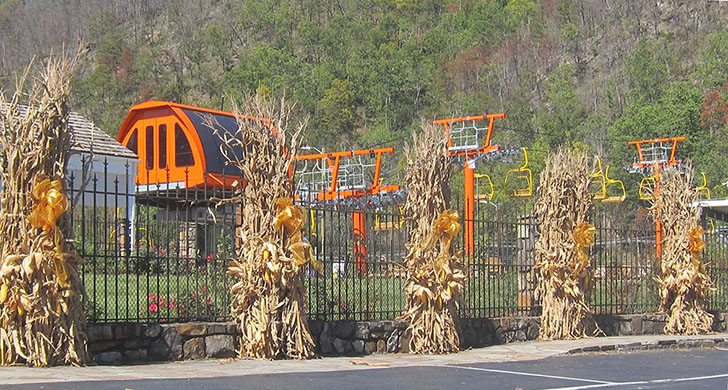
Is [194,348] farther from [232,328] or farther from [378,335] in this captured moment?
[378,335]

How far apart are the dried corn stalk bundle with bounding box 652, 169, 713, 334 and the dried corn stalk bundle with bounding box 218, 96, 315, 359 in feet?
28.9

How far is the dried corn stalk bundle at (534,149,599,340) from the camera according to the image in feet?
50.9

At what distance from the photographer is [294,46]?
100 metres

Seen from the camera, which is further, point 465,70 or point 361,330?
point 465,70

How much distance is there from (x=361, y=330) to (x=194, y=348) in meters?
2.70

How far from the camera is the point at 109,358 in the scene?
10.2m

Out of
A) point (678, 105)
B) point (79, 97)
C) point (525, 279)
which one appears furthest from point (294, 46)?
point (525, 279)

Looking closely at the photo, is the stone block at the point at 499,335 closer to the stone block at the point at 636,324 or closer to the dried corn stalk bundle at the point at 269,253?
the stone block at the point at 636,324

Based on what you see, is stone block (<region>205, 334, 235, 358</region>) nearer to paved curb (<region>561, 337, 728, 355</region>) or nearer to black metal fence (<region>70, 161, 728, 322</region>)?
black metal fence (<region>70, 161, 728, 322</region>)

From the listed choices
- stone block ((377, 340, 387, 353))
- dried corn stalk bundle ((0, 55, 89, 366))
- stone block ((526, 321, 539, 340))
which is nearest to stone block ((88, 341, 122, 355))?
dried corn stalk bundle ((0, 55, 89, 366))

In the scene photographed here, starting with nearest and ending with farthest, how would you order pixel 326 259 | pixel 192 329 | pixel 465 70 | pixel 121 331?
pixel 121 331 → pixel 192 329 → pixel 326 259 → pixel 465 70

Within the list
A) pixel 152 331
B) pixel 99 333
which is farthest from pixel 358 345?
pixel 99 333

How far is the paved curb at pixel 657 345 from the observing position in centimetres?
1412

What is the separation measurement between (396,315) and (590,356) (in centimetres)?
309
